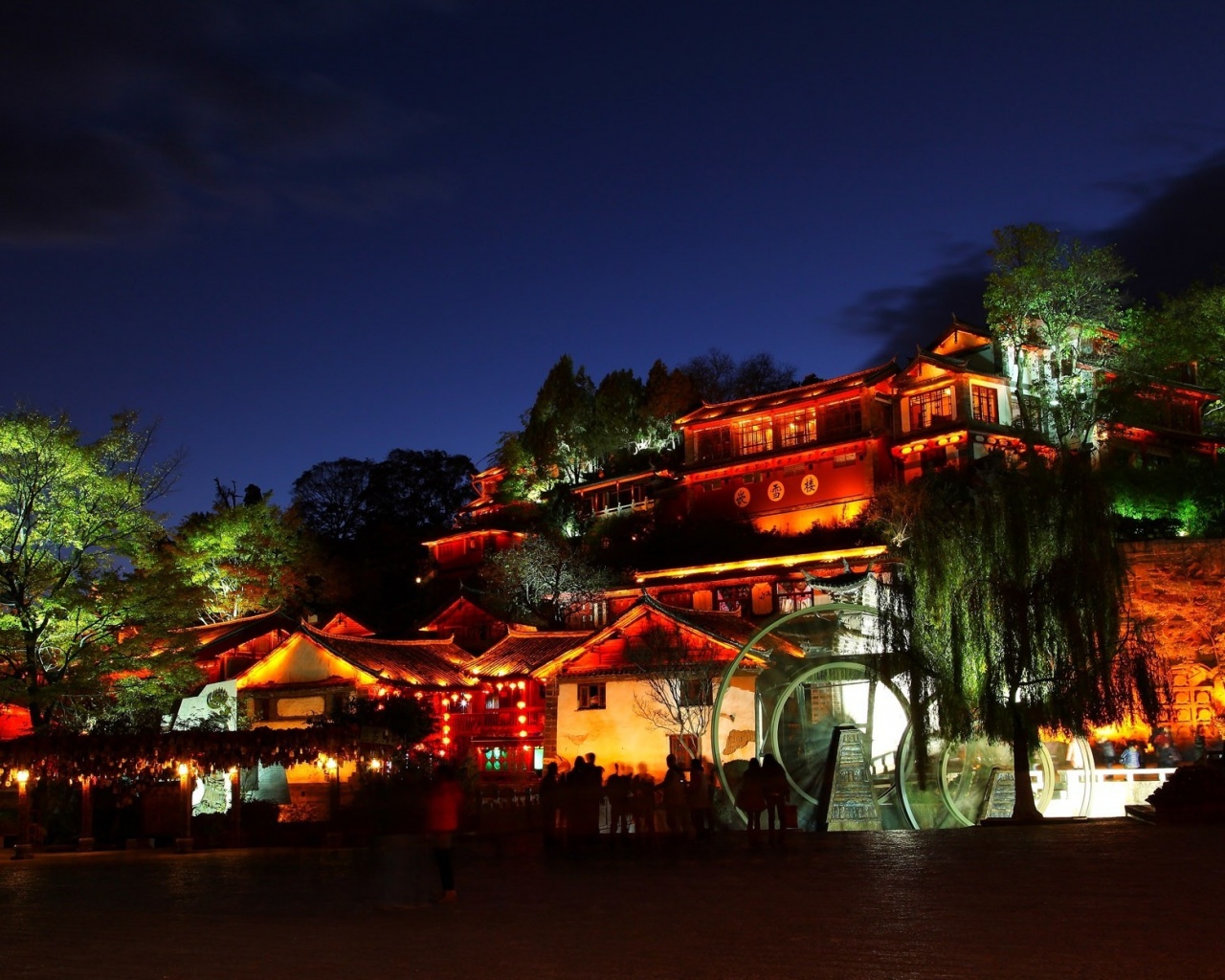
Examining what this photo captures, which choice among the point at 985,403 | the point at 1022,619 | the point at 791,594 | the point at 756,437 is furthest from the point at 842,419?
the point at 1022,619

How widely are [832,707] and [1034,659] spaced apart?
7129mm

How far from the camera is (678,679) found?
116ft

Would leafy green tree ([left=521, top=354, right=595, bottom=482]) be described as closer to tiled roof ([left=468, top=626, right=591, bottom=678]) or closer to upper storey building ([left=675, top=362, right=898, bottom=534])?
upper storey building ([left=675, top=362, right=898, bottom=534])

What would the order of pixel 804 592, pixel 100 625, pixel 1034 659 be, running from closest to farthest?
pixel 1034 659 → pixel 100 625 → pixel 804 592

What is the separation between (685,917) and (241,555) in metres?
52.4

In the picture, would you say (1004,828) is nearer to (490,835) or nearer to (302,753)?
(490,835)

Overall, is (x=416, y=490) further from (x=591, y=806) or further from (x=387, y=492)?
(x=591, y=806)

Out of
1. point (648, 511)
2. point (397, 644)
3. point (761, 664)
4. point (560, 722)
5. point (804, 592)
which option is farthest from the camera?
point (648, 511)

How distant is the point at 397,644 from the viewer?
4803 centimetres

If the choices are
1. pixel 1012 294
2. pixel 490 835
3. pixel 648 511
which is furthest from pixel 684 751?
pixel 648 511

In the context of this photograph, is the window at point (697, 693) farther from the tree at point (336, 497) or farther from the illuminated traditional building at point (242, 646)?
the tree at point (336, 497)

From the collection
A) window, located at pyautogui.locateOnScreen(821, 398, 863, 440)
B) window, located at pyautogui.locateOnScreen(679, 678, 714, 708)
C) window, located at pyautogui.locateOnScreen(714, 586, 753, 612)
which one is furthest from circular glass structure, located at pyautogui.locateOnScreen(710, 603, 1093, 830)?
window, located at pyautogui.locateOnScreen(821, 398, 863, 440)

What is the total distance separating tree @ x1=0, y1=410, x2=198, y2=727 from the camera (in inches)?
1126

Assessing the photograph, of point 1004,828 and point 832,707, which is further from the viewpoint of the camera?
point 832,707
